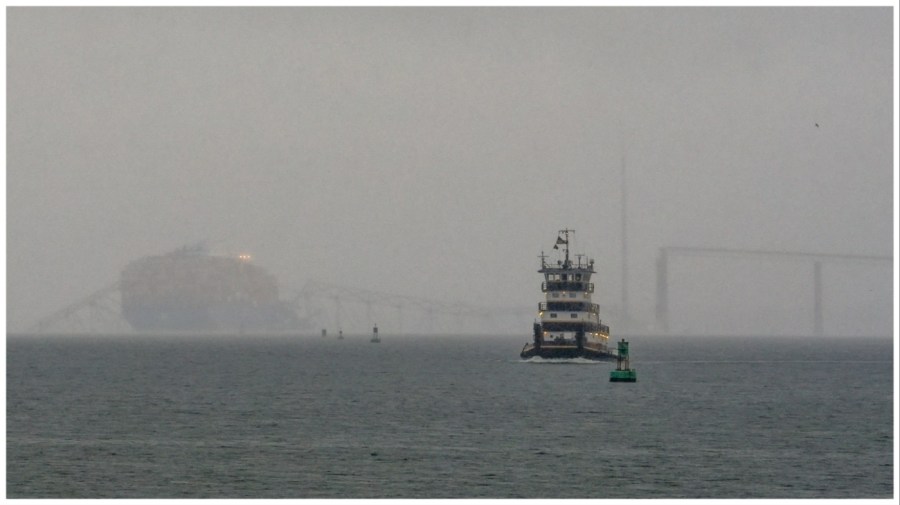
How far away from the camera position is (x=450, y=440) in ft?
237

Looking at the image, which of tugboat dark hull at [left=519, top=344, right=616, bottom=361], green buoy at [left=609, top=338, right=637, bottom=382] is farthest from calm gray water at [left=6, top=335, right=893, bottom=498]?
tugboat dark hull at [left=519, top=344, right=616, bottom=361]

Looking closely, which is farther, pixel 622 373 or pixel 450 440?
pixel 622 373

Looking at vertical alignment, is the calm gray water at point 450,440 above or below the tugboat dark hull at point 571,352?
below

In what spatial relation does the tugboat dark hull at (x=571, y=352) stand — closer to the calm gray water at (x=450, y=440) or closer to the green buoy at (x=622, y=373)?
the calm gray water at (x=450, y=440)

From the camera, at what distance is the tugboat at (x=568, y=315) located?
469 ft

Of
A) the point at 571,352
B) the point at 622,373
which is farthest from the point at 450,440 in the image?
the point at 571,352

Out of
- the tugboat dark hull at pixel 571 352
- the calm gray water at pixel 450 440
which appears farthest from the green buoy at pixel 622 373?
the tugboat dark hull at pixel 571 352

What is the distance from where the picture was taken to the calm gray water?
55031 millimetres

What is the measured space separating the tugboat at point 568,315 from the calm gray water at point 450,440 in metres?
12.7

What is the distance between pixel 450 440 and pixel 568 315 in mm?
73473

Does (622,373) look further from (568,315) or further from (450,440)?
(450,440)

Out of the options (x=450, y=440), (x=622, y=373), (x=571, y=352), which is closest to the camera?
(x=450, y=440)

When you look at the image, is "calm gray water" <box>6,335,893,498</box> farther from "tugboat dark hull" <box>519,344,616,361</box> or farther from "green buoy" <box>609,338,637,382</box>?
"tugboat dark hull" <box>519,344,616,361</box>

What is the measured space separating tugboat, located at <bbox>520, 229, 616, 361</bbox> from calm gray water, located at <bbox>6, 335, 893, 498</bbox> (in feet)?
41.6
